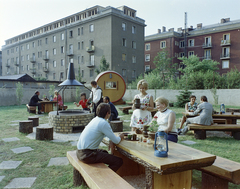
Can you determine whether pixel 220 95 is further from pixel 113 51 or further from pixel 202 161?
pixel 113 51

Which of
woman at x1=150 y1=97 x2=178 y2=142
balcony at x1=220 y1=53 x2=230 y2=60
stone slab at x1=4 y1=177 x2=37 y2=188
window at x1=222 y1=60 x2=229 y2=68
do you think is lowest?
stone slab at x1=4 y1=177 x2=37 y2=188

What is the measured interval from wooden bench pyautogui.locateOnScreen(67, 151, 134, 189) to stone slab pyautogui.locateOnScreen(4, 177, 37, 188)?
2.72 feet

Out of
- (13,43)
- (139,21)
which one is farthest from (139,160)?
(13,43)

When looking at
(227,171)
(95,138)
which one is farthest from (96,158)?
(227,171)

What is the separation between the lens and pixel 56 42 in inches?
1564

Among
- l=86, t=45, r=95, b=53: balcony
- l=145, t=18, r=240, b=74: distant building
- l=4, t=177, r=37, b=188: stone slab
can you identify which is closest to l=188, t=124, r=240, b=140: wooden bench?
l=4, t=177, r=37, b=188: stone slab

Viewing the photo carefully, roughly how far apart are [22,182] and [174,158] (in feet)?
8.82

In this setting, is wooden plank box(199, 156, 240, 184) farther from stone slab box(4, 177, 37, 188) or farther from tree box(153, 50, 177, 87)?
tree box(153, 50, 177, 87)

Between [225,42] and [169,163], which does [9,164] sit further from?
[225,42]

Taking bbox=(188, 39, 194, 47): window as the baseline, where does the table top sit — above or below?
below

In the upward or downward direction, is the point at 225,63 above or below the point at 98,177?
above

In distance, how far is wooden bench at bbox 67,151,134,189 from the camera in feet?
7.99

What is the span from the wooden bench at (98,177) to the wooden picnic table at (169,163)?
35 centimetres

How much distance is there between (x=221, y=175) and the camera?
2750 mm
